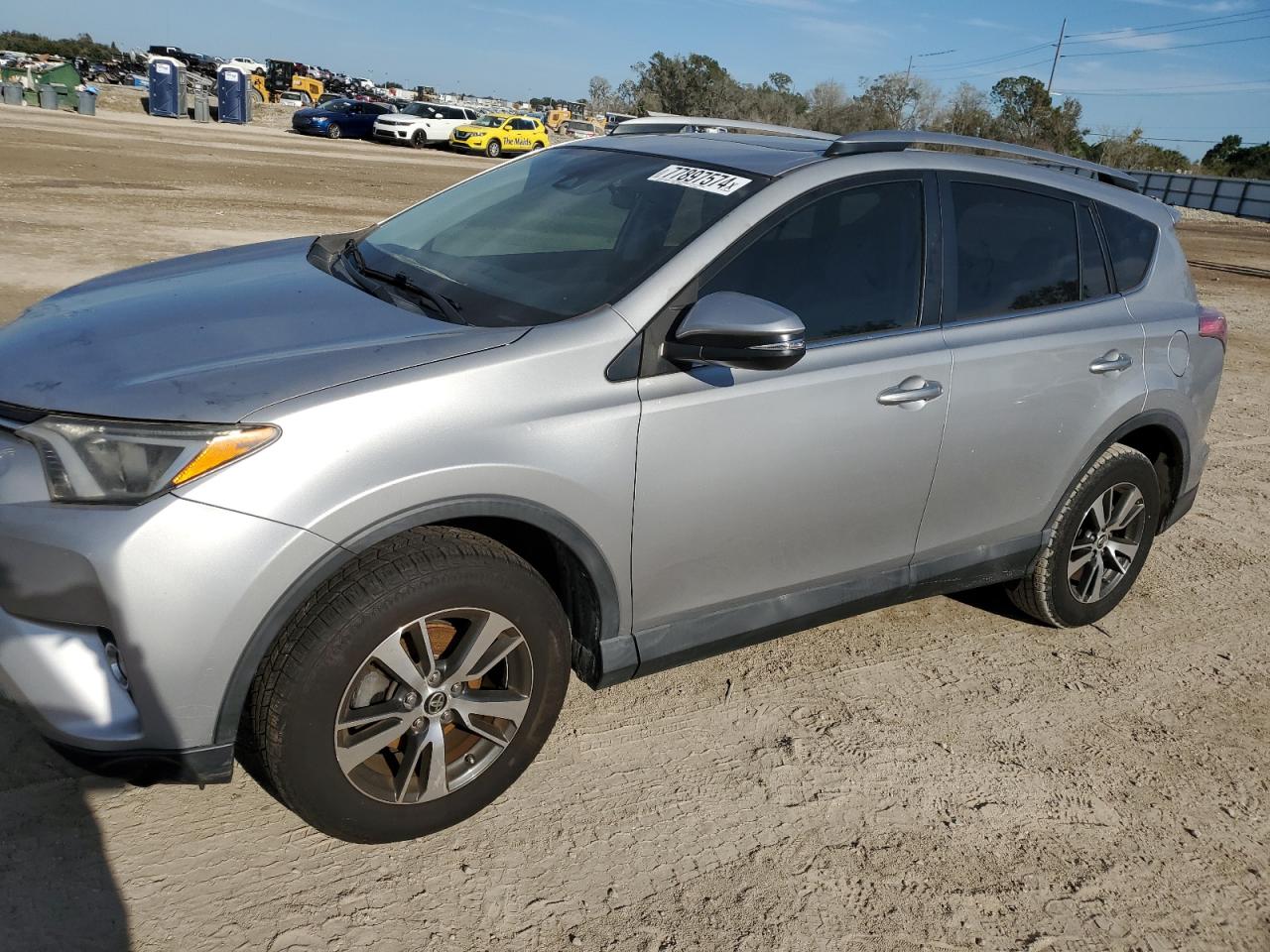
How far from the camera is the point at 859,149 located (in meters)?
3.56

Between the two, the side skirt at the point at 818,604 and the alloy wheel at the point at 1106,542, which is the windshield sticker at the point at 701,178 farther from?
the alloy wheel at the point at 1106,542

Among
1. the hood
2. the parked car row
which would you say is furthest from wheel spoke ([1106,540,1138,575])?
the parked car row

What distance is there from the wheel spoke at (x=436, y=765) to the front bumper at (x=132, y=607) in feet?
1.87

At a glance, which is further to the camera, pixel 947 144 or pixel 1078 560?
pixel 1078 560

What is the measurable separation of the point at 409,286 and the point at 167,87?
41.3 metres

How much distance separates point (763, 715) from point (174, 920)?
6.32 feet

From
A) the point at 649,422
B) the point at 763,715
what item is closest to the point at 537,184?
the point at 649,422

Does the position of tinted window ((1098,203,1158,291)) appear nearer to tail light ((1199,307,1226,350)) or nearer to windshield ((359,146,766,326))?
tail light ((1199,307,1226,350))

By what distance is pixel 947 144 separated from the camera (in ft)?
12.5

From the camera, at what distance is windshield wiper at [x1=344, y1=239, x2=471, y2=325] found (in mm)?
3049

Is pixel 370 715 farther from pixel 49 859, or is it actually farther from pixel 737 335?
pixel 737 335

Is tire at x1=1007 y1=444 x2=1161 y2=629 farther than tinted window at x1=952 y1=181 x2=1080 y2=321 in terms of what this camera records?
Yes

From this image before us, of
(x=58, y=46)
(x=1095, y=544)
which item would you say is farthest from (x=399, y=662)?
(x=58, y=46)

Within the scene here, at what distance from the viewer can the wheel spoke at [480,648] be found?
2.76m
